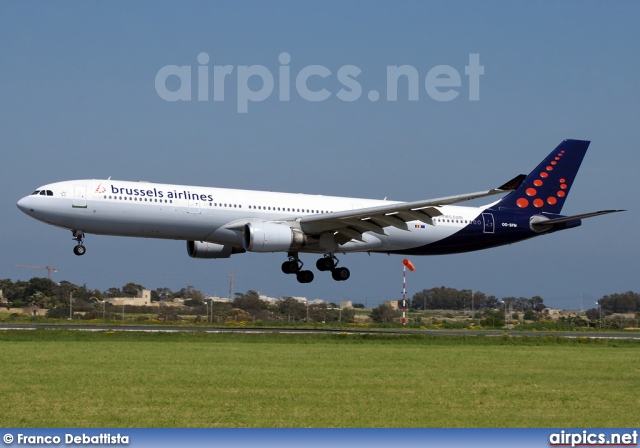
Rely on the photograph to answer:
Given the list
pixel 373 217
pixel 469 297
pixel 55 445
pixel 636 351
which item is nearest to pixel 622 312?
pixel 469 297

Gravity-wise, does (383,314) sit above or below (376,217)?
below

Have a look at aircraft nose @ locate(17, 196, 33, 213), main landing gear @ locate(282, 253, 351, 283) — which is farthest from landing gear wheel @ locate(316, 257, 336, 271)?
aircraft nose @ locate(17, 196, 33, 213)

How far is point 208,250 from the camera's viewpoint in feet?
149

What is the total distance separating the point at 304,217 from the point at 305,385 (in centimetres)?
2453

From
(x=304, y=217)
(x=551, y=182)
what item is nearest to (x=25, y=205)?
(x=304, y=217)

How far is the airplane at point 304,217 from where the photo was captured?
38969mm

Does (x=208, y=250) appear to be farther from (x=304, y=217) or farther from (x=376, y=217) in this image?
(x=376, y=217)

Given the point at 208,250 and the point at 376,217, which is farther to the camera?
the point at 208,250

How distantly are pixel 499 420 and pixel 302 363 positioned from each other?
30.6 ft

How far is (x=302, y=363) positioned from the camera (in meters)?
23.9

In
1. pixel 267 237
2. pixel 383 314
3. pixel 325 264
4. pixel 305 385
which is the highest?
pixel 267 237

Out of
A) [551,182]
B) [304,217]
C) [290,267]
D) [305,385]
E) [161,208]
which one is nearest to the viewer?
[305,385]

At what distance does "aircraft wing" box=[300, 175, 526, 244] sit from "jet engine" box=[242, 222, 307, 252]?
1.22 metres

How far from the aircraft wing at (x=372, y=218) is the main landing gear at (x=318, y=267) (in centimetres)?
215
